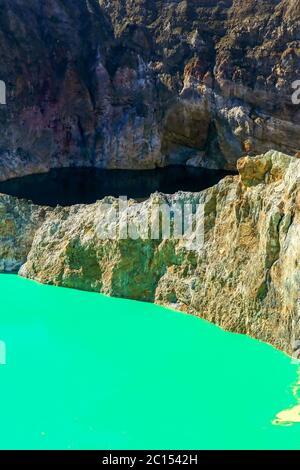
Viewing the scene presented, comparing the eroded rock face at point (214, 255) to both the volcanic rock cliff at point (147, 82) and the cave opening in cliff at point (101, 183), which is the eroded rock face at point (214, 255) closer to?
A: the cave opening in cliff at point (101, 183)

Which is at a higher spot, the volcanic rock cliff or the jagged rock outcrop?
the volcanic rock cliff

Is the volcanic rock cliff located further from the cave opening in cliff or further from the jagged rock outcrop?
the jagged rock outcrop

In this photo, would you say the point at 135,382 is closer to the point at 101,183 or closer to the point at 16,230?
the point at 16,230

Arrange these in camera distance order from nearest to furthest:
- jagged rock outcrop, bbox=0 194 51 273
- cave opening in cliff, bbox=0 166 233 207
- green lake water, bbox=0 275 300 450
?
green lake water, bbox=0 275 300 450 → jagged rock outcrop, bbox=0 194 51 273 → cave opening in cliff, bbox=0 166 233 207

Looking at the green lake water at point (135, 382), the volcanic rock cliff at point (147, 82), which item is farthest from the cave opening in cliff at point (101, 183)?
the green lake water at point (135, 382)

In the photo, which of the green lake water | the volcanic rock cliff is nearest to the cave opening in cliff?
the volcanic rock cliff
